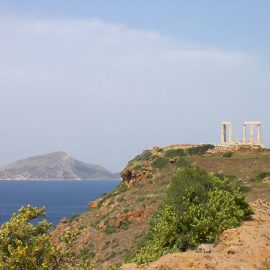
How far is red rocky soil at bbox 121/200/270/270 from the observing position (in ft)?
74.0

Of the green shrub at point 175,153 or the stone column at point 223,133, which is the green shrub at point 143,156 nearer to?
the green shrub at point 175,153

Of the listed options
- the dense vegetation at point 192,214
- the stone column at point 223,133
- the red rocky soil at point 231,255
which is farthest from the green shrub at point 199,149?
the red rocky soil at point 231,255

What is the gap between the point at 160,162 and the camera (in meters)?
82.7

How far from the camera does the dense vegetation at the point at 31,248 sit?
19.1 meters

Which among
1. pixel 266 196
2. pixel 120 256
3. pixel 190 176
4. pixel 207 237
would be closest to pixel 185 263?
pixel 207 237

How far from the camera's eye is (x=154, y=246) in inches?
1319

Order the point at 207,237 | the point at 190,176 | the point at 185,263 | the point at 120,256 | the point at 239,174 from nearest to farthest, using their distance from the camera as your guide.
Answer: the point at 185,263
the point at 207,237
the point at 190,176
the point at 120,256
the point at 239,174

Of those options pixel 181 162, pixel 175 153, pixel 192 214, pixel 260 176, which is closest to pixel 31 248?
pixel 192 214

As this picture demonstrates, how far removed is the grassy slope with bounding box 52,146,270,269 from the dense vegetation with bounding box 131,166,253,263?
1582 cm

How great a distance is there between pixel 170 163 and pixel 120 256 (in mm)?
31416

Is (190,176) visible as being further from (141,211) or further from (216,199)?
(141,211)

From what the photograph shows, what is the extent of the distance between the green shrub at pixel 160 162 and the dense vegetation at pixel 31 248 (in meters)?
59.6

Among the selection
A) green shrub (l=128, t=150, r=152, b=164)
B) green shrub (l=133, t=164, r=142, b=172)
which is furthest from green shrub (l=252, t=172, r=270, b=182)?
green shrub (l=128, t=150, r=152, b=164)

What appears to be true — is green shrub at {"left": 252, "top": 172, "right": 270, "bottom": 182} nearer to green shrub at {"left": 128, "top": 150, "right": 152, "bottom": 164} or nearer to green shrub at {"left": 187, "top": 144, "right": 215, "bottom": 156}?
green shrub at {"left": 187, "top": 144, "right": 215, "bottom": 156}
